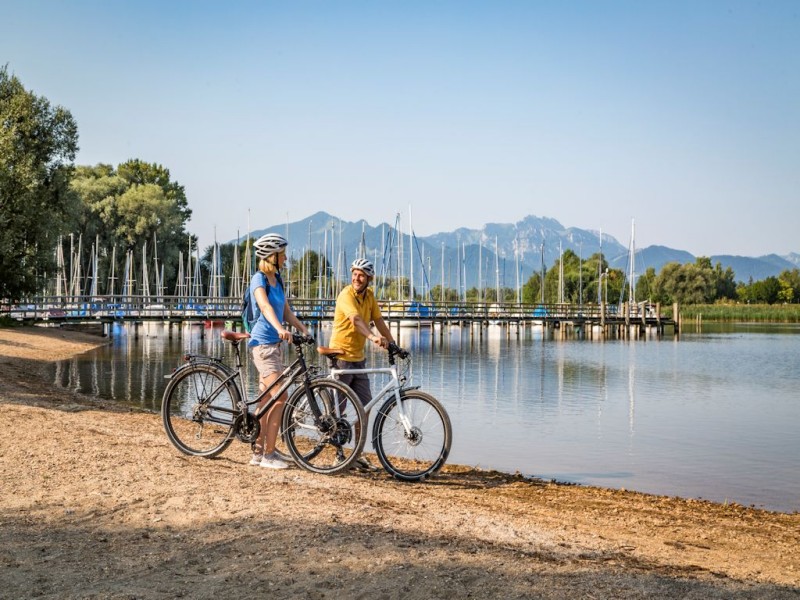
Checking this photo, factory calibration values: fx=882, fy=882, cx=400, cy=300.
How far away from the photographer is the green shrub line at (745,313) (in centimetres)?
10050

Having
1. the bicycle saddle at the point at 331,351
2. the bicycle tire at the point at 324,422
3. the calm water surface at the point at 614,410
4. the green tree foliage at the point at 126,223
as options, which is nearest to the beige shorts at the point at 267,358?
the bicycle tire at the point at 324,422

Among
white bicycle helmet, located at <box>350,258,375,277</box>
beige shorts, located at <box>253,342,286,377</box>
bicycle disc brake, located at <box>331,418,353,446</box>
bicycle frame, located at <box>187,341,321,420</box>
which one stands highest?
white bicycle helmet, located at <box>350,258,375,277</box>

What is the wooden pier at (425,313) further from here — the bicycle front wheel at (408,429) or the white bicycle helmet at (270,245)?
the bicycle front wheel at (408,429)

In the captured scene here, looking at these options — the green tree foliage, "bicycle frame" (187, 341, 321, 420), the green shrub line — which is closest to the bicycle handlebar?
"bicycle frame" (187, 341, 321, 420)

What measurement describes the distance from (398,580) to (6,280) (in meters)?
34.6

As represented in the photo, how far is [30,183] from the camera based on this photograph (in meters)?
36.1

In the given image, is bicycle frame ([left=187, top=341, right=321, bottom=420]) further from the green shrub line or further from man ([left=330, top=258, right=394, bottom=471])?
the green shrub line

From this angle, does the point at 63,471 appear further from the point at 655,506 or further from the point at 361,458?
the point at 655,506

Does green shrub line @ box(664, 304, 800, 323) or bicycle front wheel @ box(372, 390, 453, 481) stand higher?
green shrub line @ box(664, 304, 800, 323)

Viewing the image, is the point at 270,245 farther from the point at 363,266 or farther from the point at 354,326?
the point at 354,326

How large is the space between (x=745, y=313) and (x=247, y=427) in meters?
103

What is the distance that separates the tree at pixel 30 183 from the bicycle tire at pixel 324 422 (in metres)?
29.7

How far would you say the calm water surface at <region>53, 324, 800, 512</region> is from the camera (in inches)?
477

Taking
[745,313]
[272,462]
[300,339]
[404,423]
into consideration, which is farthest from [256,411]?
[745,313]
